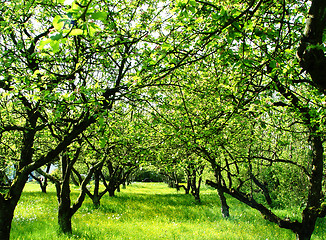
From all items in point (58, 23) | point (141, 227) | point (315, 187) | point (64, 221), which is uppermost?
point (58, 23)

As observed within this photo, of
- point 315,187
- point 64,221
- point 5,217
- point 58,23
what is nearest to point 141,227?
point 64,221

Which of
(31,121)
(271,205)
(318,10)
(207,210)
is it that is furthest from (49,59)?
(271,205)

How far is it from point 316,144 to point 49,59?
956 cm

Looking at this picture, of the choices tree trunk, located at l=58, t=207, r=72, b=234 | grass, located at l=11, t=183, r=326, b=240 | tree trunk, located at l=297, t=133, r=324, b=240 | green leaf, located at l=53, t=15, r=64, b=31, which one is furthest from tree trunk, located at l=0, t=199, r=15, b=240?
tree trunk, located at l=297, t=133, r=324, b=240

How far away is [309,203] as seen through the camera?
8281 mm

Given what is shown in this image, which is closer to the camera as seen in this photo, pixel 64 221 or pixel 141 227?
pixel 64 221

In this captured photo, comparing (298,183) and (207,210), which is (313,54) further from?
(207,210)

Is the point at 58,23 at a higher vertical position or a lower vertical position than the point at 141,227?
higher

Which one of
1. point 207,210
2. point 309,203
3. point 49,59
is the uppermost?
point 49,59

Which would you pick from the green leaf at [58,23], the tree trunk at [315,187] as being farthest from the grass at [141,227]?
the green leaf at [58,23]

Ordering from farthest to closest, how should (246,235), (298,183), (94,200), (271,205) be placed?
(271,205) → (94,200) → (298,183) → (246,235)

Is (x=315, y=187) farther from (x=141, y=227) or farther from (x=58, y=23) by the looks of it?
(x=58, y=23)

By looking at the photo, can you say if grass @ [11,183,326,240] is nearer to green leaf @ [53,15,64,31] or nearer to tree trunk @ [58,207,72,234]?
tree trunk @ [58,207,72,234]

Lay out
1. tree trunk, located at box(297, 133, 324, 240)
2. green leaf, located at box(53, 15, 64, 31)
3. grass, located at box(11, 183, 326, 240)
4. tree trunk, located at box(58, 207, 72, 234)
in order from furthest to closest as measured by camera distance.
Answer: grass, located at box(11, 183, 326, 240) < tree trunk, located at box(58, 207, 72, 234) < tree trunk, located at box(297, 133, 324, 240) < green leaf, located at box(53, 15, 64, 31)
